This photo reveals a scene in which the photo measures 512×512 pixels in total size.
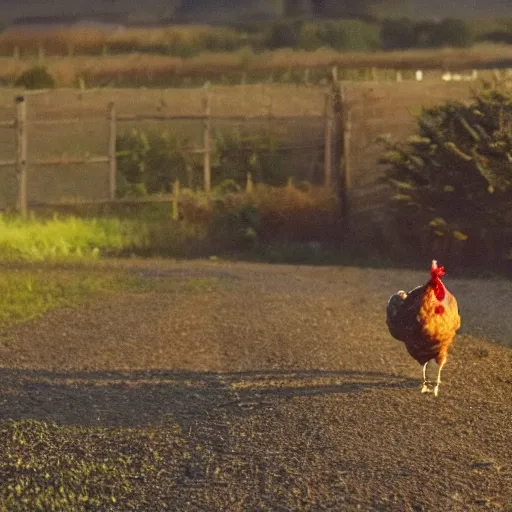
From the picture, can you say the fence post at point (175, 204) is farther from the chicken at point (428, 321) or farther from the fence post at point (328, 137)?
the chicken at point (428, 321)

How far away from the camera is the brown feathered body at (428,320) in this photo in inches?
310

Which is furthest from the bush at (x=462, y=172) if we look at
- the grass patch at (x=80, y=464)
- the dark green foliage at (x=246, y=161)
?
the grass patch at (x=80, y=464)

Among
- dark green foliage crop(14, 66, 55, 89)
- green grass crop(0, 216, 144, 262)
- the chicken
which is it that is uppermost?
dark green foliage crop(14, 66, 55, 89)

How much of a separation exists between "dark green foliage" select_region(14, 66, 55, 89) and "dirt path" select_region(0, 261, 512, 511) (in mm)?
23090

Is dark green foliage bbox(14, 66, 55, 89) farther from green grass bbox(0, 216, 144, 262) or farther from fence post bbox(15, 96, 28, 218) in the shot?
green grass bbox(0, 216, 144, 262)

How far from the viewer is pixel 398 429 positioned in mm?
7074

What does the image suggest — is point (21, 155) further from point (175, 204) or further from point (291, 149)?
point (291, 149)

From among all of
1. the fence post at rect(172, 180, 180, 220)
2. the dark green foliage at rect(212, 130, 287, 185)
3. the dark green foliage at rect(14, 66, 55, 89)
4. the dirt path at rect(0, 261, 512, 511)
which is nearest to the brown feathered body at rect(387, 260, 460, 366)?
the dirt path at rect(0, 261, 512, 511)

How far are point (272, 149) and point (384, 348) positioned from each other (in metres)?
13.8

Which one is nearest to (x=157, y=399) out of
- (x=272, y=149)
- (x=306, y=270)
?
(x=306, y=270)

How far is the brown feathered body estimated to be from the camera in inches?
310

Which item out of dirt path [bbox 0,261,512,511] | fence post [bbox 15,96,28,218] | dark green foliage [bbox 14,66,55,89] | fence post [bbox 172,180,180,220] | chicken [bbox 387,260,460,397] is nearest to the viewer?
dirt path [bbox 0,261,512,511]

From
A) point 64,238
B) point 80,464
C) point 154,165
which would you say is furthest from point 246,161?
point 80,464

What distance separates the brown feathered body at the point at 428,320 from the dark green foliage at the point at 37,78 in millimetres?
26995
